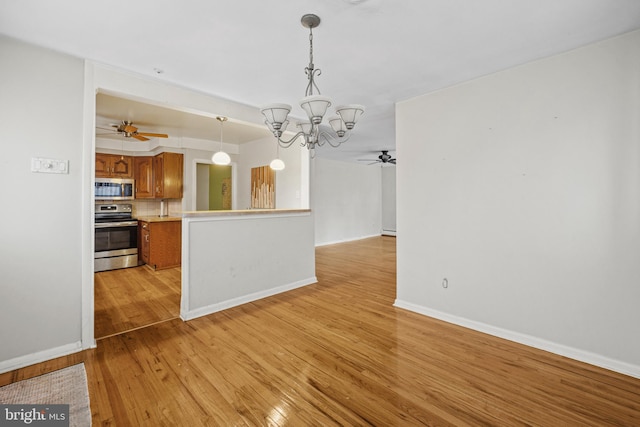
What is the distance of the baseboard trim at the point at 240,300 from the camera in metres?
3.12

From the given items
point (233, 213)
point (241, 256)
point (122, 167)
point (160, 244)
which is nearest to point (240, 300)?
point (241, 256)

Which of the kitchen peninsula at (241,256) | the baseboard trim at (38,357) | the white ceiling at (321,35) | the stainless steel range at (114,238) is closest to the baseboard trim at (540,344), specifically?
the kitchen peninsula at (241,256)

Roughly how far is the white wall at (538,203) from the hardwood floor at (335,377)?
31 centimetres

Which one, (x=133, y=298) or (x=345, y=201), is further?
(x=345, y=201)

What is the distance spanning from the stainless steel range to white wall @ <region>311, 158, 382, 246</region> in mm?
4241

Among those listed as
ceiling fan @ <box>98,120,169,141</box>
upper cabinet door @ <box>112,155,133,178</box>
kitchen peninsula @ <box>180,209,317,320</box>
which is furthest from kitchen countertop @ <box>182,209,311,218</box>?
upper cabinet door @ <box>112,155,133,178</box>

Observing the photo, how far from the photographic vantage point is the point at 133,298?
3689mm

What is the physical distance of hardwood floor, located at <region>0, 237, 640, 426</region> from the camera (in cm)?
170

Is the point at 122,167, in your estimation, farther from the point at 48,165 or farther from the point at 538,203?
the point at 538,203

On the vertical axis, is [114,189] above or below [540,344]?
above

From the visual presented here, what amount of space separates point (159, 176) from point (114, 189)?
2.66ft

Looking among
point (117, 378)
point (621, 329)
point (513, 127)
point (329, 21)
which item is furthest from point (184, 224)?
point (621, 329)

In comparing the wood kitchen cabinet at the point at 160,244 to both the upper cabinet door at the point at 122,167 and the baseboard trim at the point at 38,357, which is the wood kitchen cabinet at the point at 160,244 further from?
the baseboard trim at the point at 38,357

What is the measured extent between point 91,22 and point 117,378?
2.50 metres
